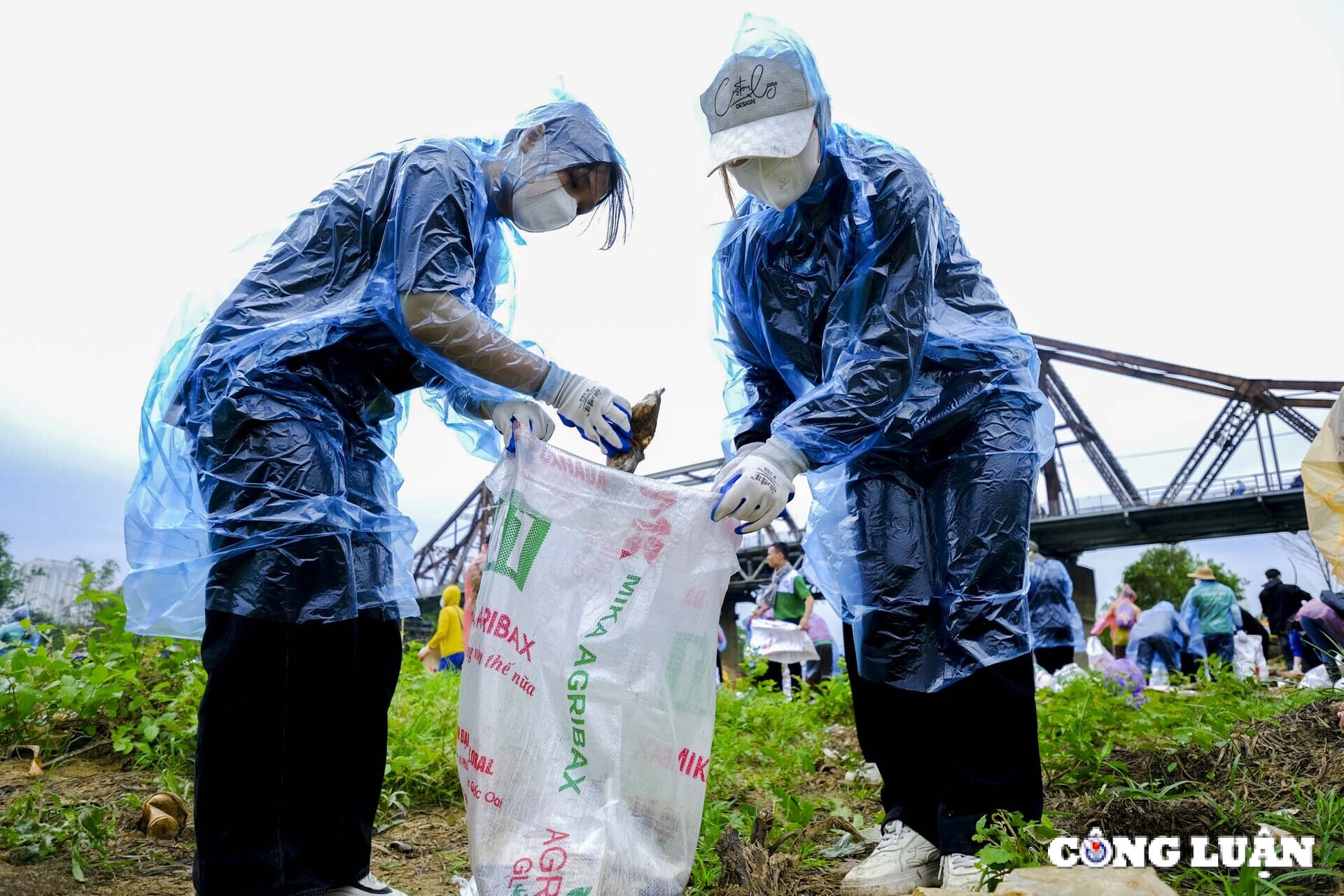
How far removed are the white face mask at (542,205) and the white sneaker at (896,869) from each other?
1.48m

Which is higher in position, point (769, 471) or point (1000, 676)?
point (769, 471)

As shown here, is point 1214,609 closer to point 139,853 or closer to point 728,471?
point 728,471

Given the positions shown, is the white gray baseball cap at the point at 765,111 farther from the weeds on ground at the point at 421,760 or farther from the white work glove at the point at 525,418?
the weeds on ground at the point at 421,760

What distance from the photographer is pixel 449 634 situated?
6.26 m

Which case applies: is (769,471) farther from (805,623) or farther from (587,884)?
(805,623)

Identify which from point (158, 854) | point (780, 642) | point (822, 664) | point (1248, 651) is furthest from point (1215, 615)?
point (158, 854)

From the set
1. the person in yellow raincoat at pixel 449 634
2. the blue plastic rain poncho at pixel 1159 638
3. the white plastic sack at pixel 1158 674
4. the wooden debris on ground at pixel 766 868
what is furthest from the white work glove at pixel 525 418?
the blue plastic rain poncho at pixel 1159 638

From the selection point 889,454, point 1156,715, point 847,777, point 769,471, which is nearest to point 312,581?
point 769,471

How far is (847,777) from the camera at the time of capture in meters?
2.87

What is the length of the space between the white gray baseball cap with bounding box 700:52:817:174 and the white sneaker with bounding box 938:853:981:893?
1408 mm

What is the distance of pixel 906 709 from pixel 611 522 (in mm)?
803

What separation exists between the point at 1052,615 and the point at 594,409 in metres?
6.19

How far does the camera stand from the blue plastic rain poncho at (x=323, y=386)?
1.49m

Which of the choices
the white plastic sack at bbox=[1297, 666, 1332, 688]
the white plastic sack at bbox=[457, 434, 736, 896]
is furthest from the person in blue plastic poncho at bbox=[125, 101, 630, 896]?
the white plastic sack at bbox=[1297, 666, 1332, 688]
